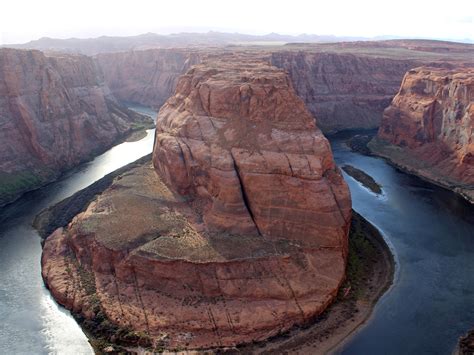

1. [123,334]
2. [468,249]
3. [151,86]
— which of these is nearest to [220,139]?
[123,334]

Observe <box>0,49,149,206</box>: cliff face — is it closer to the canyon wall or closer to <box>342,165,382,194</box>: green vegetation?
the canyon wall

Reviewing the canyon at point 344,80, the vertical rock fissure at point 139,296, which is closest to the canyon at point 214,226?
the vertical rock fissure at point 139,296

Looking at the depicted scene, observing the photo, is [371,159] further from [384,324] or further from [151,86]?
[151,86]

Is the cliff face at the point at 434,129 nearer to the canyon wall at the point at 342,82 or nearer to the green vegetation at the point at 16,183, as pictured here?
the canyon wall at the point at 342,82

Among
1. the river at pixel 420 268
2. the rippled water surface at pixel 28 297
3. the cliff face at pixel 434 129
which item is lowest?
the rippled water surface at pixel 28 297

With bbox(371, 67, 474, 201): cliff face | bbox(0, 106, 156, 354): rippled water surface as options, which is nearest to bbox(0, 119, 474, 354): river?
bbox(0, 106, 156, 354): rippled water surface

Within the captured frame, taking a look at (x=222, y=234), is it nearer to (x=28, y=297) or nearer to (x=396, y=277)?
(x=396, y=277)

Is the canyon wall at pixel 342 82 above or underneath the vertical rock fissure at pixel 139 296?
above
